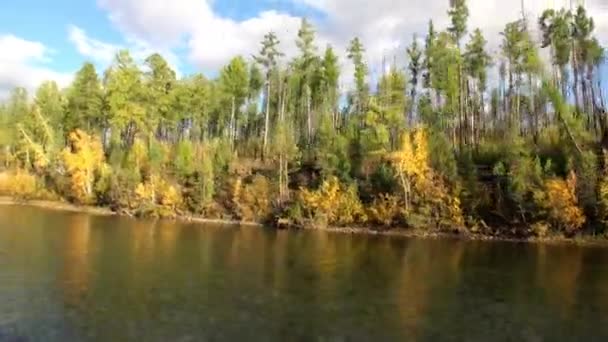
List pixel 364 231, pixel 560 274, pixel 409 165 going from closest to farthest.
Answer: pixel 560 274 → pixel 409 165 → pixel 364 231

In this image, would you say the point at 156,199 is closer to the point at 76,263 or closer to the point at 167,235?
the point at 167,235

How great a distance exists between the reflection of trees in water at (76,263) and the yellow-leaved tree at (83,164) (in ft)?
93.6

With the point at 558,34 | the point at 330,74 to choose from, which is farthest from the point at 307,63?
the point at 558,34

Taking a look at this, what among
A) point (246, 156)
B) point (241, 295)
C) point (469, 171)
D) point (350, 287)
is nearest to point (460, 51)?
point (469, 171)

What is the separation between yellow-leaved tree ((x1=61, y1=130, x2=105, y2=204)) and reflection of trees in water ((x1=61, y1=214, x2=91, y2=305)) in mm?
28525

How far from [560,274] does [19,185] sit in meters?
85.5

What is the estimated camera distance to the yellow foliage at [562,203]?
5903cm

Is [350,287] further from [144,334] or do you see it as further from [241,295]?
[144,334]

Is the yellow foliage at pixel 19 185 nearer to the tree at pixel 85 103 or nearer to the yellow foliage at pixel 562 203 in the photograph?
the tree at pixel 85 103

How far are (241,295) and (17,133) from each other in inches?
3754

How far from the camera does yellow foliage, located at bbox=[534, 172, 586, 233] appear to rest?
59031 millimetres

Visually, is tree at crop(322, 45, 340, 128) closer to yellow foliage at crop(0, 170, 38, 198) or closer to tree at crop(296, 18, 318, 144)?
tree at crop(296, 18, 318, 144)

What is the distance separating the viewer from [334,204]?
233 feet

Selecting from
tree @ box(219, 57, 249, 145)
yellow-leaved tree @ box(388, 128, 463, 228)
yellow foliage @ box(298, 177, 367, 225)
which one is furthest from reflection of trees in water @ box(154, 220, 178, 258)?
tree @ box(219, 57, 249, 145)
